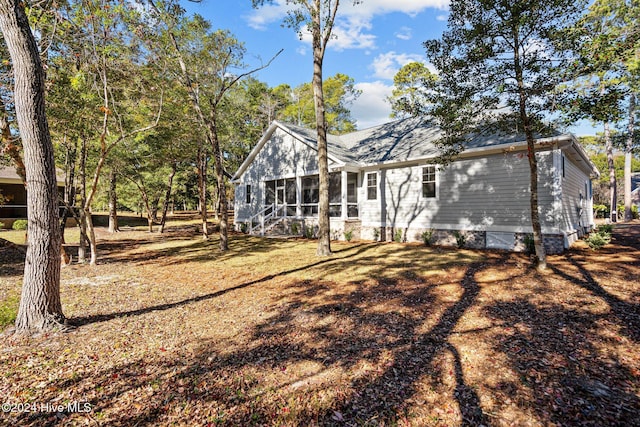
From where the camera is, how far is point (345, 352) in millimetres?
3967

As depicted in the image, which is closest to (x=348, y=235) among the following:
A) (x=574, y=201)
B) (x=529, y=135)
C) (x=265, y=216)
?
(x=265, y=216)

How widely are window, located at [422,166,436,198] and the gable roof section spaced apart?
0.72 meters

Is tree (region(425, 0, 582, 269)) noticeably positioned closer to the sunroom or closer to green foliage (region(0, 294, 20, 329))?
the sunroom

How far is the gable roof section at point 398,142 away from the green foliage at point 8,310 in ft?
38.4

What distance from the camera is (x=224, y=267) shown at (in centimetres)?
952

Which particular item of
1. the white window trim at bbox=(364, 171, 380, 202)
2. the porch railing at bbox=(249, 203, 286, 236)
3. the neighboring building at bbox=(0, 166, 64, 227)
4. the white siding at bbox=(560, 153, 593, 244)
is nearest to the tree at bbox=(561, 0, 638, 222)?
the white siding at bbox=(560, 153, 593, 244)

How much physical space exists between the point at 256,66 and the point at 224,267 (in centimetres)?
914

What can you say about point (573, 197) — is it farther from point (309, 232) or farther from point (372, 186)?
point (309, 232)

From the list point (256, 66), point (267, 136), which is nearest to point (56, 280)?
point (256, 66)

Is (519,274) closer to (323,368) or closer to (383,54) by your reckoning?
(323,368)

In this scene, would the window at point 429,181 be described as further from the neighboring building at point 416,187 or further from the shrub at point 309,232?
the shrub at point 309,232

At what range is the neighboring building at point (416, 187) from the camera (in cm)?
1020

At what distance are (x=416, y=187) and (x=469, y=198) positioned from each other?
2299 mm

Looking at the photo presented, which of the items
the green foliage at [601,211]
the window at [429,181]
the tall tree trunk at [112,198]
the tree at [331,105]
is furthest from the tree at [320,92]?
the green foliage at [601,211]
